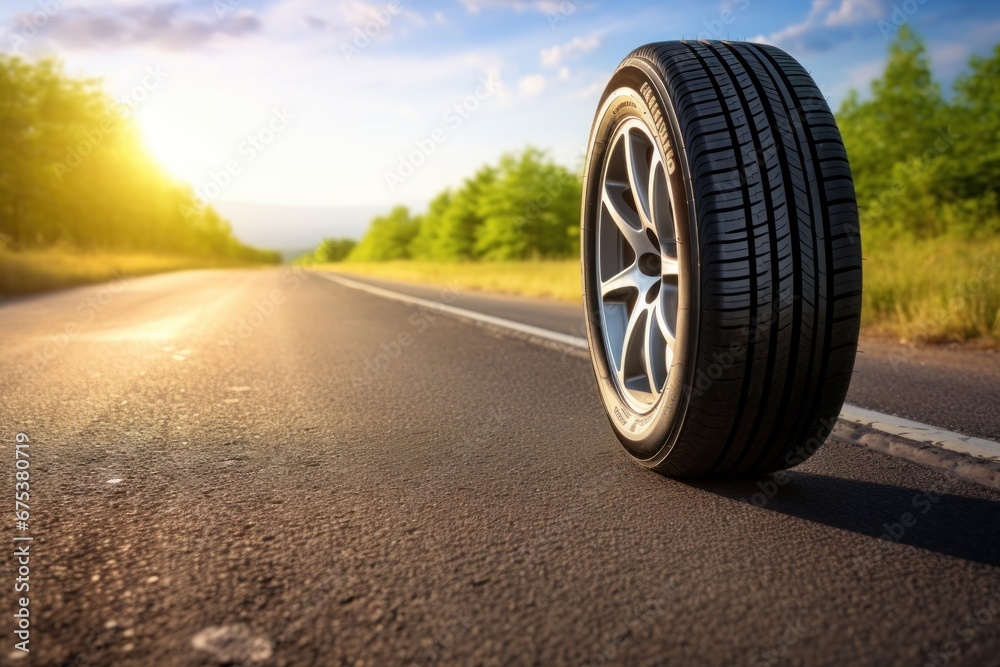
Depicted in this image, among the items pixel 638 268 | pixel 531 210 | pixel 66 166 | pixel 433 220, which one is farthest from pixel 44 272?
pixel 433 220

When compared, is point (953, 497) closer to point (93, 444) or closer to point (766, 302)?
point (766, 302)

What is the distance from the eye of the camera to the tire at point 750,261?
1.92 meters

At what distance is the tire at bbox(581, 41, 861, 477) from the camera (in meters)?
1.92

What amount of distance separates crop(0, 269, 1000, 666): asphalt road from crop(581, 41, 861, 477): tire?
0.67 ft

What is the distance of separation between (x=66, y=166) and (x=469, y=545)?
4689 cm

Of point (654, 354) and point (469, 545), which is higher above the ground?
point (654, 354)

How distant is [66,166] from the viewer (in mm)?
40500

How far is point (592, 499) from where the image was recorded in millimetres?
2080

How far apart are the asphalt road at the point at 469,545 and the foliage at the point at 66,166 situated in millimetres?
32339

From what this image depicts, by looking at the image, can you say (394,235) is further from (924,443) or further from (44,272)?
(924,443)

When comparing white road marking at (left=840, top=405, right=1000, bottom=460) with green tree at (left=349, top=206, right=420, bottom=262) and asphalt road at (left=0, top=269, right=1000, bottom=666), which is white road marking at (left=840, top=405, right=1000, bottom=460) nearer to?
asphalt road at (left=0, top=269, right=1000, bottom=666)

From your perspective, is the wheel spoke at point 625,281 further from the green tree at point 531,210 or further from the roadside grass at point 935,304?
the green tree at point 531,210

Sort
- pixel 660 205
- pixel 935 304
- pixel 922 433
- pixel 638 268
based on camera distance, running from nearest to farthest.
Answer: pixel 660 205 → pixel 922 433 → pixel 638 268 → pixel 935 304

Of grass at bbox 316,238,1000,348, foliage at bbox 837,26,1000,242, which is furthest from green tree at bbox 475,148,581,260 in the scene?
grass at bbox 316,238,1000,348
